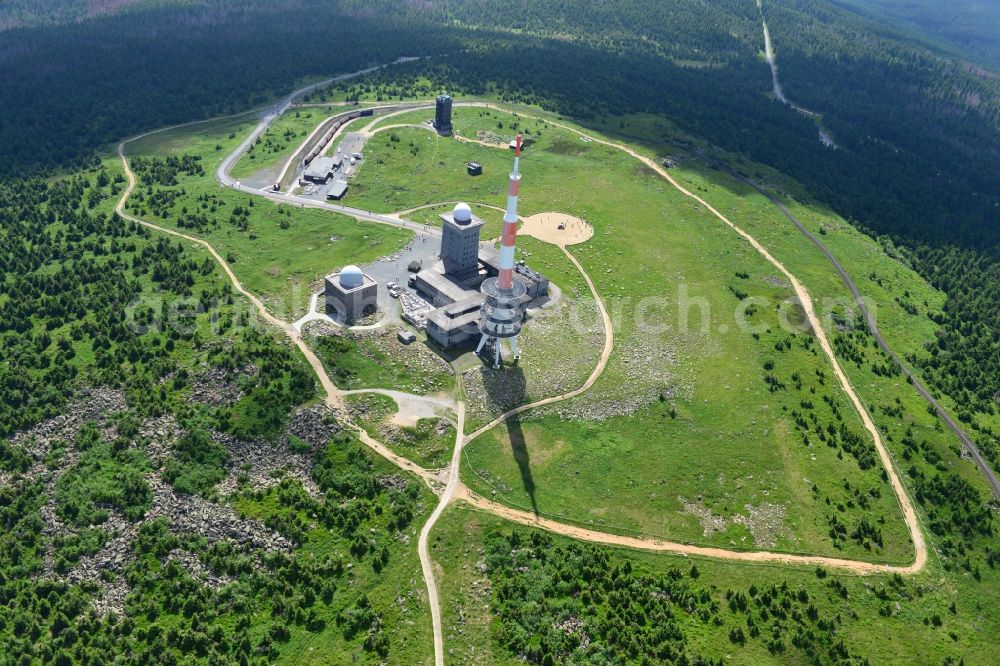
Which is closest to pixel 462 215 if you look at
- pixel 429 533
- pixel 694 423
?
pixel 694 423

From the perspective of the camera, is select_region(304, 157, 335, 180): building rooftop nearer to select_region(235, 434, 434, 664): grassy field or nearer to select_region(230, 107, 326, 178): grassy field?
select_region(230, 107, 326, 178): grassy field

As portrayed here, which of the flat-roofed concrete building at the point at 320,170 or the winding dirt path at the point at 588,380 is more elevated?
the flat-roofed concrete building at the point at 320,170

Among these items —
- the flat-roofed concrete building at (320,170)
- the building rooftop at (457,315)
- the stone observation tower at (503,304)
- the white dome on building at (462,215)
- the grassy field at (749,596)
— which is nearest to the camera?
the grassy field at (749,596)

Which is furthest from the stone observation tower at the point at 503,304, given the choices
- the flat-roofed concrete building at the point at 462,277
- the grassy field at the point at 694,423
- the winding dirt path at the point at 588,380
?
the winding dirt path at the point at 588,380

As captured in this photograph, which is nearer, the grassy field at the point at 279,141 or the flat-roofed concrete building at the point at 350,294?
the flat-roofed concrete building at the point at 350,294

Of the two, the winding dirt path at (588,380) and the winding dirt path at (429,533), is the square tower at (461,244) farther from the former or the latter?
the winding dirt path at (429,533)

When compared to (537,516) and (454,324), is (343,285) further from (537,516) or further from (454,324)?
(537,516)
